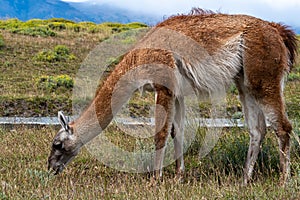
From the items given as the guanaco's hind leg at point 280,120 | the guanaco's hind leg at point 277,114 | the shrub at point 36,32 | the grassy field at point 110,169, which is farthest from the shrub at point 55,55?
the guanaco's hind leg at point 280,120

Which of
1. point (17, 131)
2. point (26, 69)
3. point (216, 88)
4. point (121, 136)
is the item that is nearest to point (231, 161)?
point (216, 88)

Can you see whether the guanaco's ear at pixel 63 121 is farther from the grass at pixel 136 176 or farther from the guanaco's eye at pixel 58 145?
the grass at pixel 136 176

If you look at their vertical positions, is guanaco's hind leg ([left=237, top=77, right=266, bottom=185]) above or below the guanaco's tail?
below

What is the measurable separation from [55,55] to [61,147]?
1320cm

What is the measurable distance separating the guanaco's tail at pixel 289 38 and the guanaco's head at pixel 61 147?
2953 mm

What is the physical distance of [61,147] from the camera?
716 centimetres

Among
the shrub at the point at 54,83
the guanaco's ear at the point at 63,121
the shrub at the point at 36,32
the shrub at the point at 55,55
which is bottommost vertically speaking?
the shrub at the point at 54,83

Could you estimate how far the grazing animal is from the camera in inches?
262

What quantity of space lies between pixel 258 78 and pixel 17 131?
4716 millimetres

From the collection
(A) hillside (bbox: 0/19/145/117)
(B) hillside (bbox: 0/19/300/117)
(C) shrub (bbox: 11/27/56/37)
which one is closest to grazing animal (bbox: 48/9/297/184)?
(B) hillside (bbox: 0/19/300/117)

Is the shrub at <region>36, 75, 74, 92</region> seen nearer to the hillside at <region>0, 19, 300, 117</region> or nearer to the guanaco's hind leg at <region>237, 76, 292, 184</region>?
the hillside at <region>0, 19, 300, 117</region>

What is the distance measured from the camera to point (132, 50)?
23.1 feet

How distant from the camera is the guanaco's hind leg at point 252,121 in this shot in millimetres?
7164

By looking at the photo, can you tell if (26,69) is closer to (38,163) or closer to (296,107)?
(296,107)
